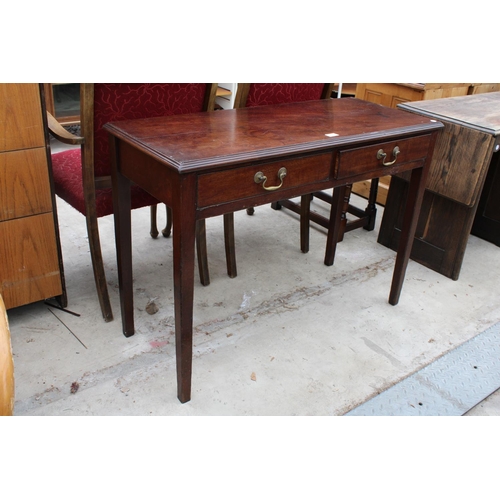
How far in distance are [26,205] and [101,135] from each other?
40cm

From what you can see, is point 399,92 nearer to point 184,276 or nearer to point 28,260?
point 184,276

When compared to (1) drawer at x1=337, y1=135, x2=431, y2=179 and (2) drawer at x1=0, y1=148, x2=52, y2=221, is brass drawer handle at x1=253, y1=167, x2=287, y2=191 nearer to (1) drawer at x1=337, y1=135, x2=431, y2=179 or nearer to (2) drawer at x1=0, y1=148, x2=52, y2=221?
(1) drawer at x1=337, y1=135, x2=431, y2=179

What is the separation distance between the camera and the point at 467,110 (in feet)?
9.00

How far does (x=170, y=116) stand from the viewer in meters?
1.97

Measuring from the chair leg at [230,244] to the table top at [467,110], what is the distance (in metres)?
1.10

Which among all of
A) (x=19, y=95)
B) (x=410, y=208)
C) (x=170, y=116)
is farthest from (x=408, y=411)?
(x=19, y=95)

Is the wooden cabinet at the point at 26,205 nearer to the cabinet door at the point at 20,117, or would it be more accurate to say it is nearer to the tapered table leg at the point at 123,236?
the cabinet door at the point at 20,117

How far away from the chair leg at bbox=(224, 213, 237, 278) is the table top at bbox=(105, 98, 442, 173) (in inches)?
22.8

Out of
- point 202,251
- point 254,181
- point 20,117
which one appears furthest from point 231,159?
point 202,251

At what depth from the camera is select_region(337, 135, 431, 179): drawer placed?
74.7 inches

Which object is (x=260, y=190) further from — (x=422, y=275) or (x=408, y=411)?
(x=422, y=275)

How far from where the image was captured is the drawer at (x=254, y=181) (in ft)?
5.15

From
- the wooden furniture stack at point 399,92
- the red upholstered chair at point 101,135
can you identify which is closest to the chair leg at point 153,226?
the red upholstered chair at point 101,135

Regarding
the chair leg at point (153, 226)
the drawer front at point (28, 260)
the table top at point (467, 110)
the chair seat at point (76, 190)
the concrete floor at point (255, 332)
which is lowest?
the concrete floor at point (255, 332)
